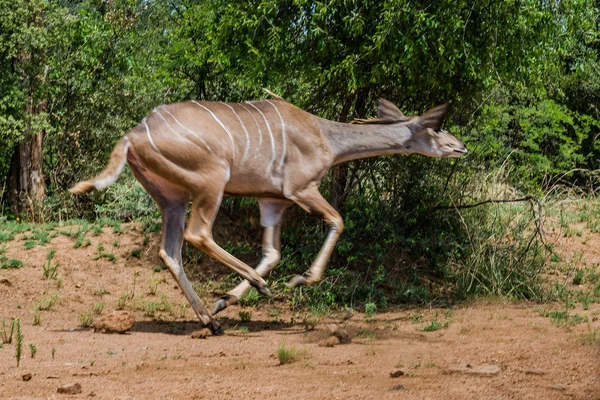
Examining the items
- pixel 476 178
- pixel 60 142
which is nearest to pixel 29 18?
pixel 60 142

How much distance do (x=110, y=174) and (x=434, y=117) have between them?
137 inches

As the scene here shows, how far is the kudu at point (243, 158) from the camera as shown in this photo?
26.3 feet

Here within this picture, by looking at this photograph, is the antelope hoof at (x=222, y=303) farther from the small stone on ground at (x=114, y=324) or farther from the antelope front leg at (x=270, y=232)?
the small stone on ground at (x=114, y=324)

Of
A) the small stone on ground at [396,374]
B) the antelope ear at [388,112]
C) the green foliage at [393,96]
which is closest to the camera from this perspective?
the small stone on ground at [396,374]

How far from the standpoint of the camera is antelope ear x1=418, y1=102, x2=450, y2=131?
9086 millimetres

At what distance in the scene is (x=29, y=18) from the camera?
51.4 feet

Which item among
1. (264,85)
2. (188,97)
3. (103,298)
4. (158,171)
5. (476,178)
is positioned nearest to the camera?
(158,171)

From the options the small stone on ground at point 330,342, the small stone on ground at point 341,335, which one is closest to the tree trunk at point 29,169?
the small stone on ground at point 341,335

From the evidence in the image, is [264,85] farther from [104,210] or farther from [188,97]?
[104,210]

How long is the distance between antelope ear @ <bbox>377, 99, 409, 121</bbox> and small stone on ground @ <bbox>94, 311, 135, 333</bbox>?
3432mm

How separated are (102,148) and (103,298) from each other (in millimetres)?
8970

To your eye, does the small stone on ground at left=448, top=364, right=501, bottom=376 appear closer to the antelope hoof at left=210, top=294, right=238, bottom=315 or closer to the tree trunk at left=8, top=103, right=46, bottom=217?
the antelope hoof at left=210, top=294, right=238, bottom=315

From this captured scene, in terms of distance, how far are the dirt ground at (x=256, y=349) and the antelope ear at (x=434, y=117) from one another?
2.03 metres

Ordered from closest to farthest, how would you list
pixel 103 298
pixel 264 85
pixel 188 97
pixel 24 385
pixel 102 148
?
pixel 24 385, pixel 103 298, pixel 264 85, pixel 188 97, pixel 102 148
